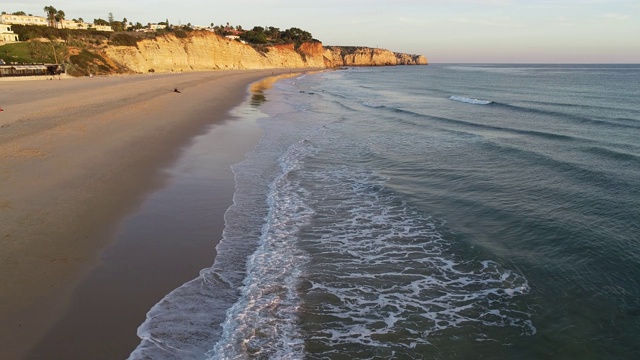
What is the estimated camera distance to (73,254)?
6734 mm

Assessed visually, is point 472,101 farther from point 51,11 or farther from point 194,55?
point 51,11

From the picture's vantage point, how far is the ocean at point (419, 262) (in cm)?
533

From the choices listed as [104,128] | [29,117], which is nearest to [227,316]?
[104,128]

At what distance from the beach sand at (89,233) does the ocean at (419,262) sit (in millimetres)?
463

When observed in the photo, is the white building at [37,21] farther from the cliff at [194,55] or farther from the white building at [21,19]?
the cliff at [194,55]

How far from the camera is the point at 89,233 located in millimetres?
7570

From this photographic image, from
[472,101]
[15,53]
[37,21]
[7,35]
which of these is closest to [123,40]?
[15,53]

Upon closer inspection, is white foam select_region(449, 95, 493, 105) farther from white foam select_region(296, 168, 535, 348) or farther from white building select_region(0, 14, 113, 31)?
white building select_region(0, 14, 113, 31)

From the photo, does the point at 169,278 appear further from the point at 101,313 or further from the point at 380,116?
the point at 380,116

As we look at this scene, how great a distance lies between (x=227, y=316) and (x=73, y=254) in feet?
9.75

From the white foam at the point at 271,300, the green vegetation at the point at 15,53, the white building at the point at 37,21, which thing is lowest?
the white foam at the point at 271,300

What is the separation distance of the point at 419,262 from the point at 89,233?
5946 mm

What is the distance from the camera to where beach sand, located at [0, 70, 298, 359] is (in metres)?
5.07

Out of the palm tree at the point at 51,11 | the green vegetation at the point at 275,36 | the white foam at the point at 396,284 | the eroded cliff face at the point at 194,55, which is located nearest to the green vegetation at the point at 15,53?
the eroded cliff face at the point at 194,55
